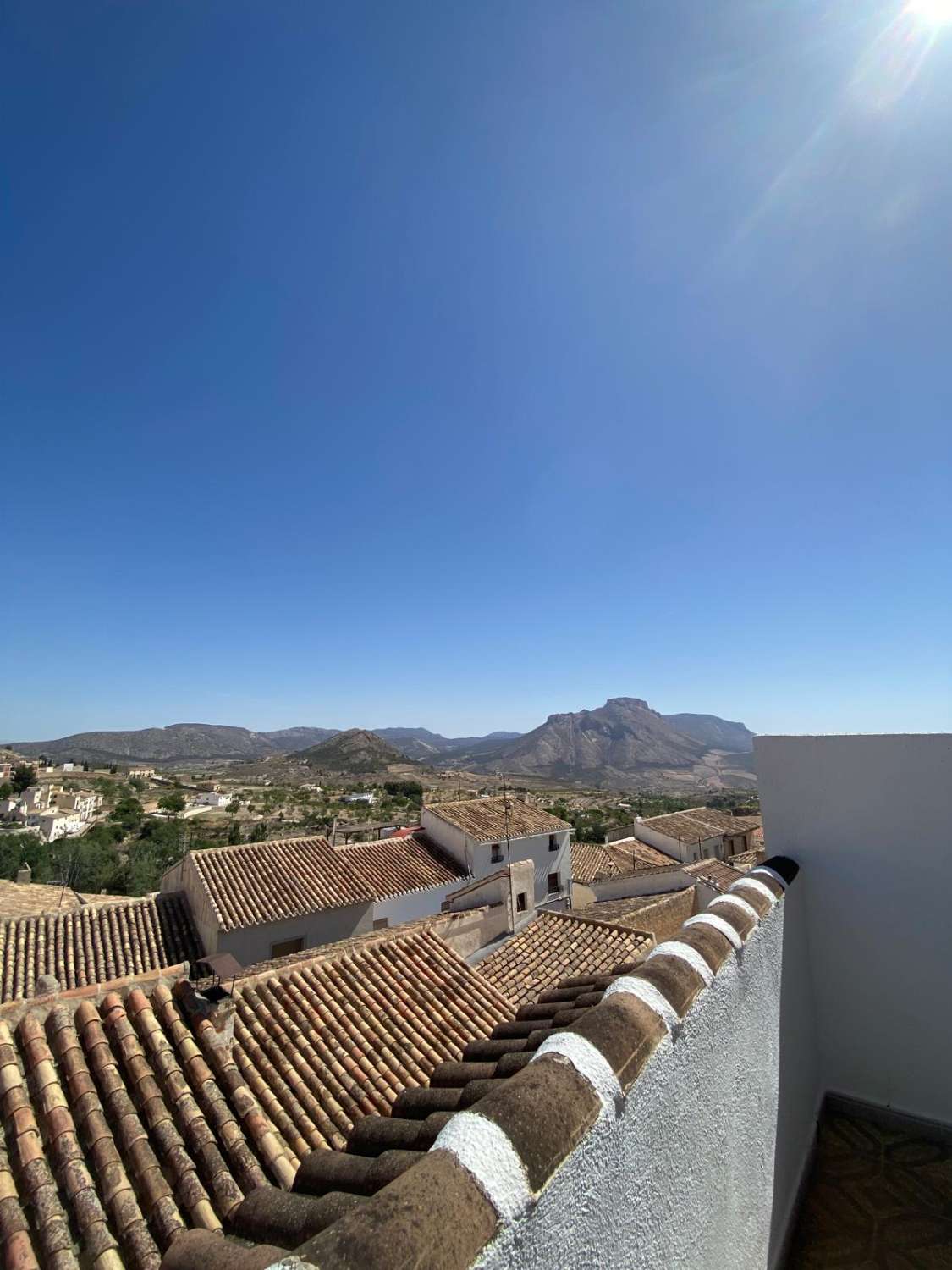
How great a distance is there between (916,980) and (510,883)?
1240cm

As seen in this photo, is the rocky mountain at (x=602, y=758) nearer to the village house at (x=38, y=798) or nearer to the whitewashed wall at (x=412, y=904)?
the village house at (x=38, y=798)

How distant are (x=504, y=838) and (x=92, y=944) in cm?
1323

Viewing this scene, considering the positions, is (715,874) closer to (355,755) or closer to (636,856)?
(636,856)

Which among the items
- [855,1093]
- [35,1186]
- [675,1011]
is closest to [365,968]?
[35,1186]

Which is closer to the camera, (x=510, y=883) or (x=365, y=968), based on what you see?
(x=365, y=968)

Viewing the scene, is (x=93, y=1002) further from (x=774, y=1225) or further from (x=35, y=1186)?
(x=774, y=1225)

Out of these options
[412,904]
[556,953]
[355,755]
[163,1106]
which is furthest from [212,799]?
[163,1106]

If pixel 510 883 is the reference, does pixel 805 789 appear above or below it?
above

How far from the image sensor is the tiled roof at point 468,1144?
1000mm

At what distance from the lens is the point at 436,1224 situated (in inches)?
39.4

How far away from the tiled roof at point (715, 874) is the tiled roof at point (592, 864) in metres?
4.11

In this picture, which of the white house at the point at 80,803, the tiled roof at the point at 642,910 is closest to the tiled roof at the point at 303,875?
the tiled roof at the point at 642,910

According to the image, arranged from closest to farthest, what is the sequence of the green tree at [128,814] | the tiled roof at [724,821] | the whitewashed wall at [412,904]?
the whitewashed wall at [412,904] < the tiled roof at [724,821] < the green tree at [128,814]

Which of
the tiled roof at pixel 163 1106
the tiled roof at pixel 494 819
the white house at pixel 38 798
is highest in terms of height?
the tiled roof at pixel 163 1106
